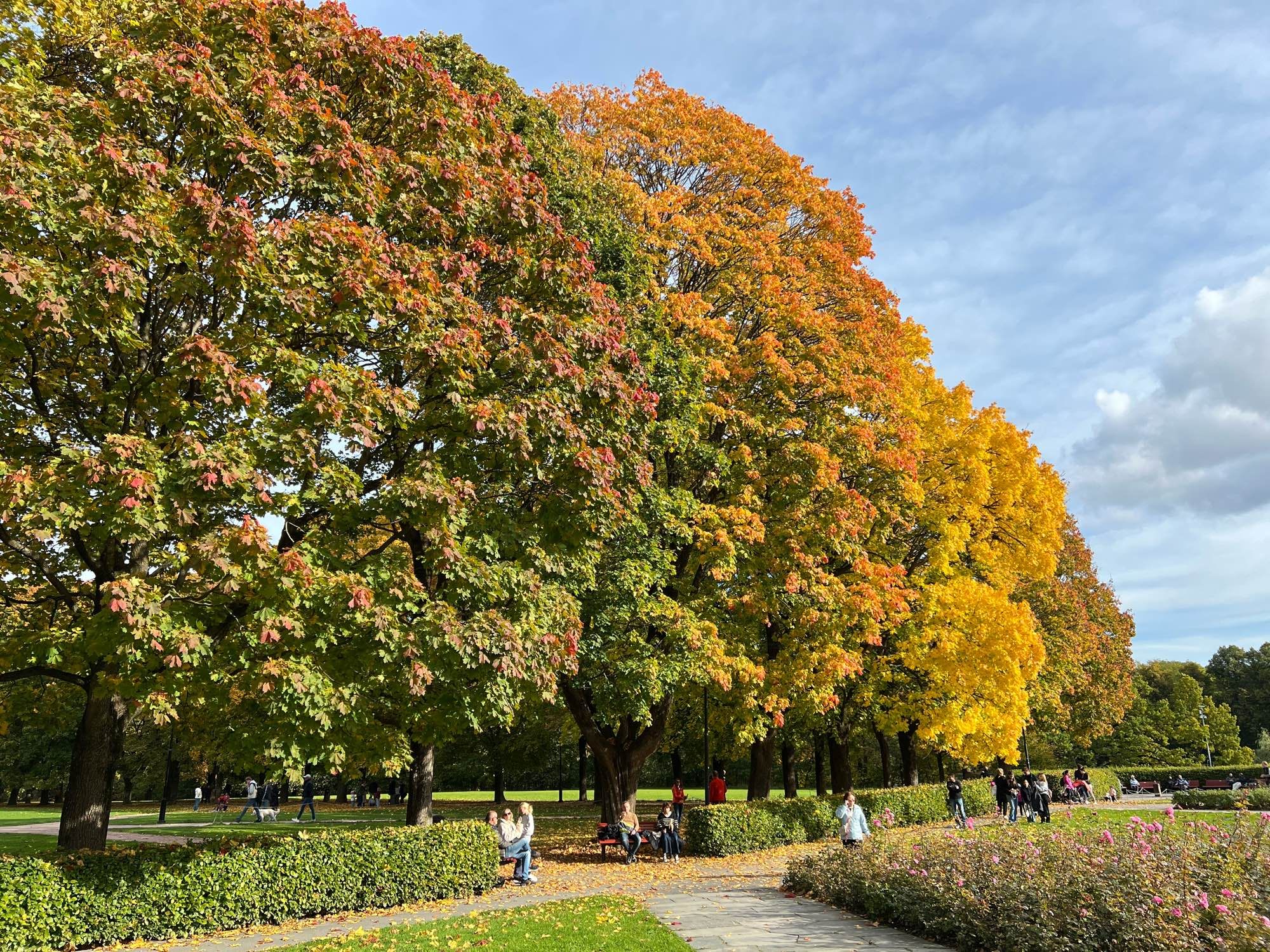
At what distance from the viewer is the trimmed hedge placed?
9.37m

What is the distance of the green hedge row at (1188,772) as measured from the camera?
4656cm

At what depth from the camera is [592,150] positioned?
20516 millimetres

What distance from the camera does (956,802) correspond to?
24469 mm

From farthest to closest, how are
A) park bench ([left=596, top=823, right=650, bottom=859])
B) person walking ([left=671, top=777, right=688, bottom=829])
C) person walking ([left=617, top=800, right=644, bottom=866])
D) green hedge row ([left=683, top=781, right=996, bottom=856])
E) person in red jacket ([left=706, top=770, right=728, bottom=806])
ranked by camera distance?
person in red jacket ([left=706, top=770, right=728, bottom=806]), green hedge row ([left=683, top=781, right=996, bottom=856]), person walking ([left=671, top=777, right=688, bottom=829]), park bench ([left=596, top=823, right=650, bottom=859]), person walking ([left=617, top=800, right=644, bottom=866])

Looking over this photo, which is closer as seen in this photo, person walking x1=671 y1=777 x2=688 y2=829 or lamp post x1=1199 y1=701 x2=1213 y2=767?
person walking x1=671 y1=777 x2=688 y2=829

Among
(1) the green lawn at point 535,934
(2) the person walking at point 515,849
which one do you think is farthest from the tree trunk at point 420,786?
(1) the green lawn at point 535,934

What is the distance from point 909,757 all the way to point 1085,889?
2577 centimetres

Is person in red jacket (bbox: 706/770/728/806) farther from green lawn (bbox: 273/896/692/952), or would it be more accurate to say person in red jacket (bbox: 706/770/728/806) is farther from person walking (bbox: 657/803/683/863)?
green lawn (bbox: 273/896/692/952)

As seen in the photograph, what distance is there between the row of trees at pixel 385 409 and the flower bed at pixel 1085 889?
232 inches

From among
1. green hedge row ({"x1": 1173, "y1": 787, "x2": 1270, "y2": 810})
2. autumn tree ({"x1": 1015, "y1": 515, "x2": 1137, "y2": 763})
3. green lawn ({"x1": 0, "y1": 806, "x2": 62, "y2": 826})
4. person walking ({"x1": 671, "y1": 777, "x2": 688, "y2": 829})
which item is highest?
autumn tree ({"x1": 1015, "y1": 515, "x2": 1137, "y2": 763})

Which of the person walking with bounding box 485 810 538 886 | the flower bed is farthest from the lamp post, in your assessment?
the person walking with bounding box 485 810 538 886

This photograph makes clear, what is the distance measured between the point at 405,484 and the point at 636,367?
583 cm

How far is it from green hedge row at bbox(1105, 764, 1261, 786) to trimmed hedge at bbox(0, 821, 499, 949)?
45.5 m

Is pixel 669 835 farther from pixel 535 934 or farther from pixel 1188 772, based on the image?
pixel 1188 772
